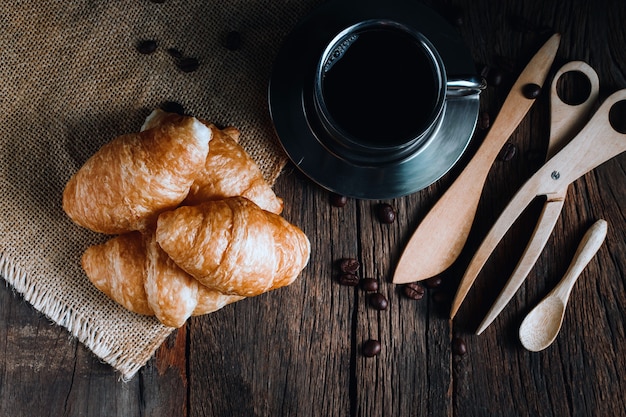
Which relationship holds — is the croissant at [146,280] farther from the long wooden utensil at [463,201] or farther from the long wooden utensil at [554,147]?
the long wooden utensil at [554,147]

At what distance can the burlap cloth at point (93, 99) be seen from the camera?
159 cm

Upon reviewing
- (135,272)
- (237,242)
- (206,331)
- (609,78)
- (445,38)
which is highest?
(445,38)

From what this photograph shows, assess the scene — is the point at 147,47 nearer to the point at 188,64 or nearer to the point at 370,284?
the point at 188,64

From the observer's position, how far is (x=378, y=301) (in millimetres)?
1669

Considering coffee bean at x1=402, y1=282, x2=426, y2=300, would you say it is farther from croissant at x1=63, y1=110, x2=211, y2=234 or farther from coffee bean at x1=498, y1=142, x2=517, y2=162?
croissant at x1=63, y1=110, x2=211, y2=234

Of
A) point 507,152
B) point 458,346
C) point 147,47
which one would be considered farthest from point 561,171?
point 147,47

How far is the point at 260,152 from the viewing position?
1632 millimetres

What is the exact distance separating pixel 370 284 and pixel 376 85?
0.53 metres

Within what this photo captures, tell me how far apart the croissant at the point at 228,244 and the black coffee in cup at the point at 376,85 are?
0.26 metres

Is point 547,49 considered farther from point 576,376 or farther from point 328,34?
point 576,376

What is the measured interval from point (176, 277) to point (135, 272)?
0.10m

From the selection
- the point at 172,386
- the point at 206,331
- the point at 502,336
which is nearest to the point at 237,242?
the point at 206,331

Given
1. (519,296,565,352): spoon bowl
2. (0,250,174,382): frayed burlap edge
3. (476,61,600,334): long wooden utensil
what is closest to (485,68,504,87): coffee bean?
(476,61,600,334): long wooden utensil

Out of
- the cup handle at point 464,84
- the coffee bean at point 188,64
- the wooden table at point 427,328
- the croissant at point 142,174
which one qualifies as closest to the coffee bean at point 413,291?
the wooden table at point 427,328
